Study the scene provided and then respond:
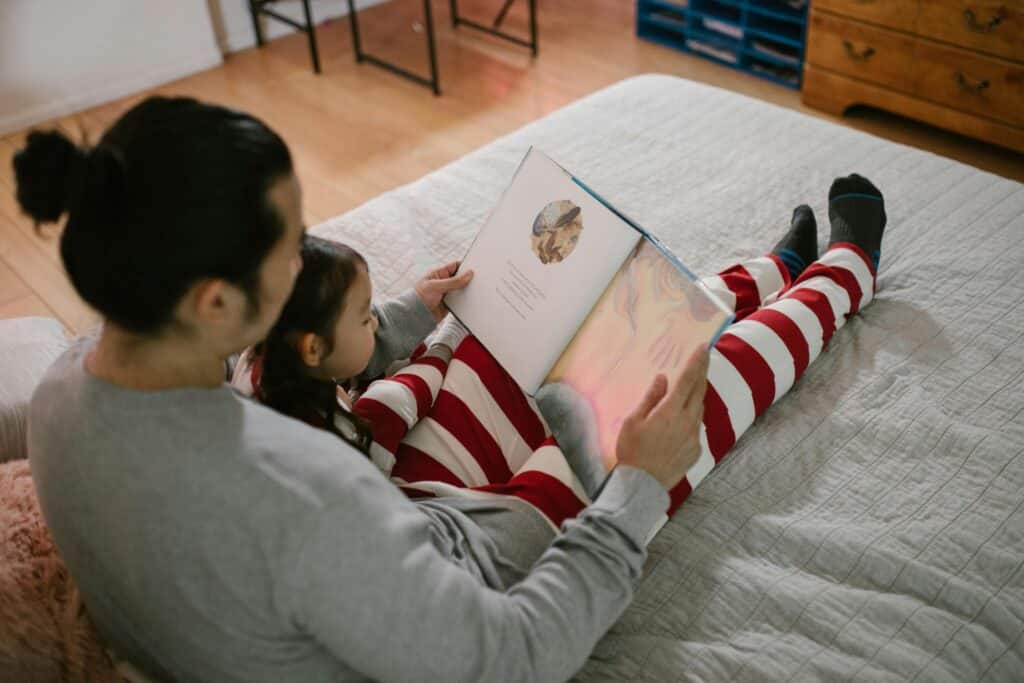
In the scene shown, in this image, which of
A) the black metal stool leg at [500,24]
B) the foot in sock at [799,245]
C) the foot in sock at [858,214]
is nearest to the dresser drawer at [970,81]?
the foot in sock at [858,214]

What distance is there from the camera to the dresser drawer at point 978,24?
89.7 inches

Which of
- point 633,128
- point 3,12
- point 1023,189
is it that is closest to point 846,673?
point 1023,189

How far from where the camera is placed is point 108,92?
3123 millimetres

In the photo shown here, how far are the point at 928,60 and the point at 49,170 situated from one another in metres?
2.43

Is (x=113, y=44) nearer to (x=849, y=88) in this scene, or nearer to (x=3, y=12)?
(x=3, y=12)

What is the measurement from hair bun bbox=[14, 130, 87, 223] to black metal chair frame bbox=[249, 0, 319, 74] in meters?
2.70

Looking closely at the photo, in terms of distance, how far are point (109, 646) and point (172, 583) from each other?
0.79 ft

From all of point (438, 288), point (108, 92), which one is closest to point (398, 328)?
point (438, 288)

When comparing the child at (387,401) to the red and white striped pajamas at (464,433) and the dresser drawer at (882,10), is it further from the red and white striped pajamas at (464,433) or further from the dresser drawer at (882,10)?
the dresser drawer at (882,10)

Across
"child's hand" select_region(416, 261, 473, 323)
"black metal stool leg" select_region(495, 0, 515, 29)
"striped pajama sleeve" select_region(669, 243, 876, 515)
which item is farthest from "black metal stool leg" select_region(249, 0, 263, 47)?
"striped pajama sleeve" select_region(669, 243, 876, 515)

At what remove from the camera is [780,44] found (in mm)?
3055

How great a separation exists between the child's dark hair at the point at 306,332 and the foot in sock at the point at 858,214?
82 centimetres

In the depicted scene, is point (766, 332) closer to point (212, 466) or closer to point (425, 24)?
point (212, 466)

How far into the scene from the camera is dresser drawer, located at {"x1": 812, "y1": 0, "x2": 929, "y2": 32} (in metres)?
2.46
